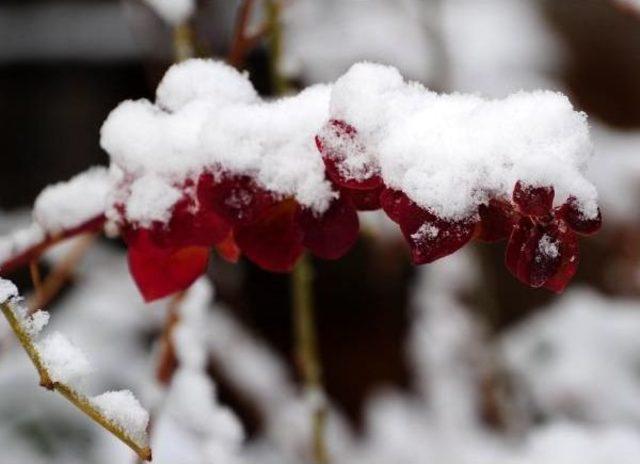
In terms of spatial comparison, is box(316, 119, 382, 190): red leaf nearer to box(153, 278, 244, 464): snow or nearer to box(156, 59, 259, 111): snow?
box(156, 59, 259, 111): snow

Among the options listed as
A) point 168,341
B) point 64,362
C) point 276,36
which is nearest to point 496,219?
point 64,362

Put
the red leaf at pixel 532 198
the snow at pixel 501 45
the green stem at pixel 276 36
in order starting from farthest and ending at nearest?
the snow at pixel 501 45, the green stem at pixel 276 36, the red leaf at pixel 532 198

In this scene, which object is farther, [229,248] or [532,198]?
[229,248]

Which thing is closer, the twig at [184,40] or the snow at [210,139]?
the snow at [210,139]

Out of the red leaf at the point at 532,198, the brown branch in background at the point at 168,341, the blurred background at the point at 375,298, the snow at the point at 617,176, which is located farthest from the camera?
the snow at the point at 617,176

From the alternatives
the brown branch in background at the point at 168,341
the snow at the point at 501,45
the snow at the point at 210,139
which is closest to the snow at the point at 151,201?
Result: the snow at the point at 210,139

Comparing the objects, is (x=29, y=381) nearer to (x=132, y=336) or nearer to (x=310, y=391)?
(x=132, y=336)

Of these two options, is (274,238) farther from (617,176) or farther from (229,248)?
(617,176)

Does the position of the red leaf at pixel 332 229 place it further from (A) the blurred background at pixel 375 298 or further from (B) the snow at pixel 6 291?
(A) the blurred background at pixel 375 298
